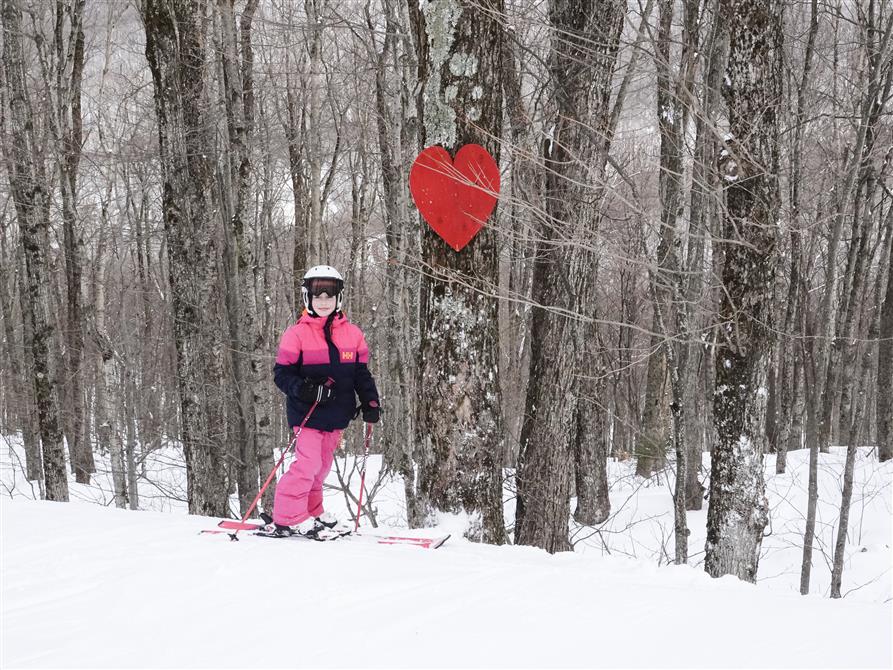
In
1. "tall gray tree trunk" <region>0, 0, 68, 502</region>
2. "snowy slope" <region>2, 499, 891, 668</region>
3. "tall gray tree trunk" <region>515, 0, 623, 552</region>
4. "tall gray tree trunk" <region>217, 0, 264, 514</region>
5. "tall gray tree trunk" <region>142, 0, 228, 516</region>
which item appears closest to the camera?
"snowy slope" <region>2, 499, 891, 668</region>

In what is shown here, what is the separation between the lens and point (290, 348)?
4879mm

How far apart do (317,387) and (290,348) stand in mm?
332

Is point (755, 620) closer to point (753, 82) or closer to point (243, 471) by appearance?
point (753, 82)

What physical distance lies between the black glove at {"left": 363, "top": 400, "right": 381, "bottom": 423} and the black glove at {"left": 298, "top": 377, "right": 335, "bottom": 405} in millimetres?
262

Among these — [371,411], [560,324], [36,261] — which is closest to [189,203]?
[36,261]

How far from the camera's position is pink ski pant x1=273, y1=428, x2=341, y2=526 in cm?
478

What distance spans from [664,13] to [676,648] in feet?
25.4

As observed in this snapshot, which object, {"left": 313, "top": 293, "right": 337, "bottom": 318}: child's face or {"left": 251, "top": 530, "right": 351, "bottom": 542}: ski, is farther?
{"left": 313, "top": 293, "right": 337, "bottom": 318}: child's face

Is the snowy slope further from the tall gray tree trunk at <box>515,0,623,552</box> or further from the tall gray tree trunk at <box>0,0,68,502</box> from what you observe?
the tall gray tree trunk at <box>0,0,68,502</box>

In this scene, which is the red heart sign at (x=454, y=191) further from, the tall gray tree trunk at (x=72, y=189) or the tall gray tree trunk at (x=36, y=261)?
the tall gray tree trunk at (x=72, y=189)

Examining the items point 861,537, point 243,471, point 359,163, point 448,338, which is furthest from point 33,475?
point 861,537

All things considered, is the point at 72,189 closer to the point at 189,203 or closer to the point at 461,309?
the point at 189,203

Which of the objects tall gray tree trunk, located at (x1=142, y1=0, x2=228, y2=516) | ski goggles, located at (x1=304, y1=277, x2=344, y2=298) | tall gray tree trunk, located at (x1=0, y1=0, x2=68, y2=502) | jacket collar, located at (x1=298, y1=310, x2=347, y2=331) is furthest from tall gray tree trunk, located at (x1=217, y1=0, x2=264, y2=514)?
ski goggles, located at (x1=304, y1=277, x2=344, y2=298)

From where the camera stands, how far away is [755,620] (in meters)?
2.77
